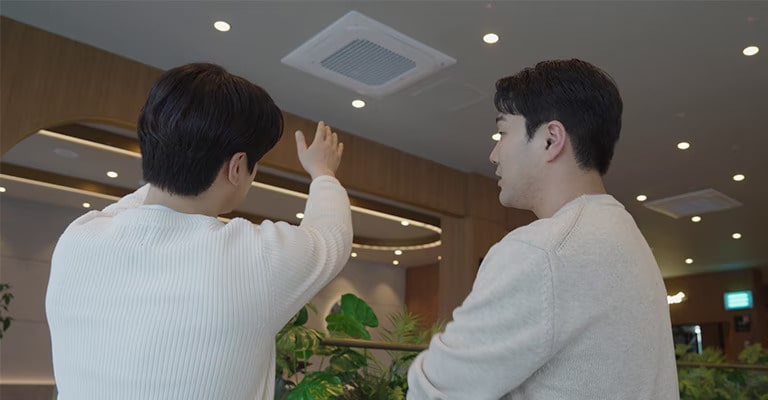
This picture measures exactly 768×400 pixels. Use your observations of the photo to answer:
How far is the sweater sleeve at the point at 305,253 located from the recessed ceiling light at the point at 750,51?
4153 millimetres

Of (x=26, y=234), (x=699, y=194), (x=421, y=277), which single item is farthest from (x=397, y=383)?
(x=421, y=277)

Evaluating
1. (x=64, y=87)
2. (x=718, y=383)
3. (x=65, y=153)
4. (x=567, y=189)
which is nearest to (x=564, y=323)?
(x=567, y=189)

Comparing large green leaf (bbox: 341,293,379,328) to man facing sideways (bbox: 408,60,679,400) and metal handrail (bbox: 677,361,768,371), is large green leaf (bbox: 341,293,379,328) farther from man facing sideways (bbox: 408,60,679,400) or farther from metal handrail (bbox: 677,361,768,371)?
metal handrail (bbox: 677,361,768,371)

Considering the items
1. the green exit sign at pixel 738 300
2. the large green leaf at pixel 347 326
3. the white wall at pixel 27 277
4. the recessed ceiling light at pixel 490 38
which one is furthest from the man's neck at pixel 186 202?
the green exit sign at pixel 738 300

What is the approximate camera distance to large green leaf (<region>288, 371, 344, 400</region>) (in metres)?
1.82

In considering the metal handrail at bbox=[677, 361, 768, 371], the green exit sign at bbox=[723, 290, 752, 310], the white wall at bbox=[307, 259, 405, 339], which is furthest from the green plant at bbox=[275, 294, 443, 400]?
the green exit sign at bbox=[723, 290, 752, 310]

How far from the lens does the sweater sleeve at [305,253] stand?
85cm

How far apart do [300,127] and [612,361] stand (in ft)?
16.3

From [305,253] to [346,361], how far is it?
53.1 inches

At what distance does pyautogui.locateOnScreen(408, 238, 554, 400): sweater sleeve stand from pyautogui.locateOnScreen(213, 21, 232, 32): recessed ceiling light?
367 cm

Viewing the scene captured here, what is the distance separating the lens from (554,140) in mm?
989

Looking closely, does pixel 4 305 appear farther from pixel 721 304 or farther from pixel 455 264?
pixel 721 304

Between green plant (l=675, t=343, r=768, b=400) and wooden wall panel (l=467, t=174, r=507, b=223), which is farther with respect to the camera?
wooden wall panel (l=467, t=174, r=507, b=223)

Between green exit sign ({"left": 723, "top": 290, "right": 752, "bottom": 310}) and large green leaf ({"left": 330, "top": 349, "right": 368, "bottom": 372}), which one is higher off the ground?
green exit sign ({"left": 723, "top": 290, "right": 752, "bottom": 310})
